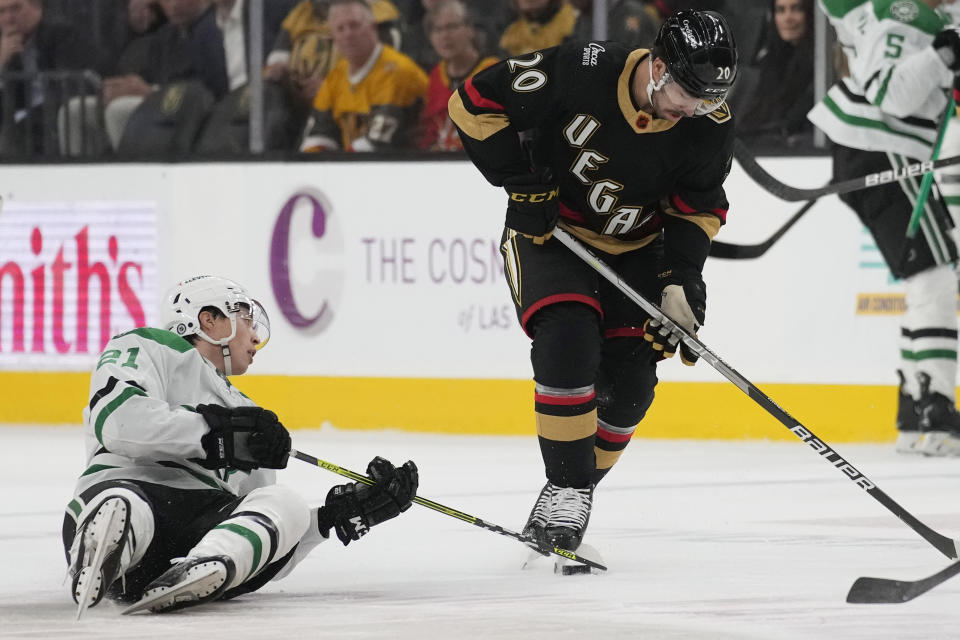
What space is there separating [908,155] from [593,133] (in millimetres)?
2742

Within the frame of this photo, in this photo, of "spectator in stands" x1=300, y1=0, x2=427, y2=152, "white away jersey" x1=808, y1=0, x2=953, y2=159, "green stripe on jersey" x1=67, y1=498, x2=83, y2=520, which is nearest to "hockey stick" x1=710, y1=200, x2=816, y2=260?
"white away jersey" x1=808, y1=0, x2=953, y2=159

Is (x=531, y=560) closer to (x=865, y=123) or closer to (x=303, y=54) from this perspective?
(x=865, y=123)

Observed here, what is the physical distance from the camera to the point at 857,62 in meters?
5.71

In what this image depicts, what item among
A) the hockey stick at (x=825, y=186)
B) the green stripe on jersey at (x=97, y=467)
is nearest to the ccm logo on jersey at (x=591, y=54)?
the green stripe on jersey at (x=97, y=467)

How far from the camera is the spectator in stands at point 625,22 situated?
5.84 meters

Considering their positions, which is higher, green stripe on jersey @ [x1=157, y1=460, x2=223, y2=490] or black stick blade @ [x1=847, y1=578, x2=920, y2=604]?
green stripe on jersey @ [x1=157, y1=460, x2=223, y2=490]

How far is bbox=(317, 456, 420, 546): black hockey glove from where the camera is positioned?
2.81m

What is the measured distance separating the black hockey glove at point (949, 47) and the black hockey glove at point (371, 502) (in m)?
3.35

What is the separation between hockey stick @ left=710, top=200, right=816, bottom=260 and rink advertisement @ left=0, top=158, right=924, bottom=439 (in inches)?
0.9

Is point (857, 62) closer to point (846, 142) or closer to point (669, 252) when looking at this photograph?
point (846, 142)

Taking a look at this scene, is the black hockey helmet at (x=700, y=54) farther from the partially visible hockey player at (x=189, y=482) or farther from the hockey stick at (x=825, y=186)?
the hockey stick at (x=825, y=186)

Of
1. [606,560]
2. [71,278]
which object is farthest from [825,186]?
[71,278]

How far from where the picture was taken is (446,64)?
612cm

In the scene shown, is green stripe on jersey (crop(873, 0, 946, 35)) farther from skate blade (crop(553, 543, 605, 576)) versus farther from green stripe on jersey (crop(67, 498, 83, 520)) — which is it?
green stripe on jersey (crop(67, 498, 83, 520))
